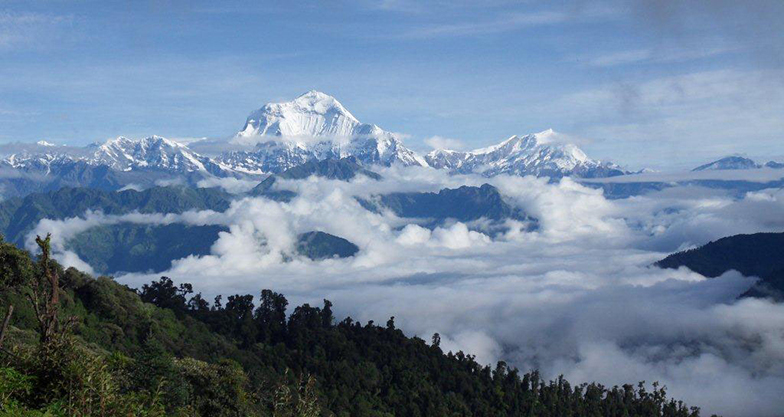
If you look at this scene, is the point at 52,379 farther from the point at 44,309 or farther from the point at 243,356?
the point at 243,356

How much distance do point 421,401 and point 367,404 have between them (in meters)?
20.3

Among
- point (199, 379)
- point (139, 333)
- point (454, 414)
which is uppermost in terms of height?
point (139, 333)

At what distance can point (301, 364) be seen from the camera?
638 ft

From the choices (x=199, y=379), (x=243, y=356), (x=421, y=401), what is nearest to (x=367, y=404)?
(x=421, y=401)

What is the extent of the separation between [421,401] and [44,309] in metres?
168

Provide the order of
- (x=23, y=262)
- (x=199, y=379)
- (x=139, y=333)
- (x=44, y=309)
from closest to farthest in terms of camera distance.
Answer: (x=44, y=309) < (x=199, y=379) < (x=23, y=262) < (x=139, y=333)

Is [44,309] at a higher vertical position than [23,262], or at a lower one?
lower

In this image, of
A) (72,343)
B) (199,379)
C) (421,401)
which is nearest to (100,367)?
(72,343)

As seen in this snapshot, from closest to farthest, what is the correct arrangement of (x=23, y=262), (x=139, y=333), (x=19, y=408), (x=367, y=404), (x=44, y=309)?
(x=19, y=408)
(x=44, y=309)
(x=23, y=262)
(x=139, y=333)
(x=367, y=404)

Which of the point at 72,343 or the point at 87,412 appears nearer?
the point at 87,412

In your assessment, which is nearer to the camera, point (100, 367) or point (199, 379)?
point (100, 367)

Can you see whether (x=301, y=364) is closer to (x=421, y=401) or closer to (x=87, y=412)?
(x=421, y=401)

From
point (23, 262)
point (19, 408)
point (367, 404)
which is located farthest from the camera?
point (367, 404)

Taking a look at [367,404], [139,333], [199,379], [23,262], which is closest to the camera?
[199,379]
